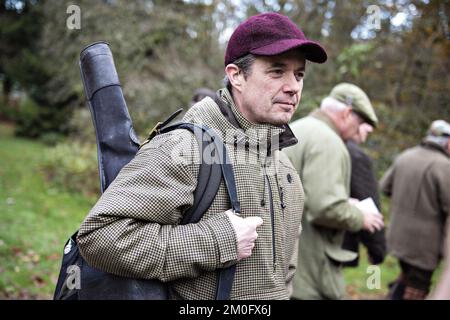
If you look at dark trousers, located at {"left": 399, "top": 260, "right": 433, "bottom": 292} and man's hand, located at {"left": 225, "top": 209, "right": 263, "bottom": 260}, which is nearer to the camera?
man's hand, located at {"left": 225, "top": 209, "right": 263, "bottom": 260}

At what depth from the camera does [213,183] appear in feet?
6.58

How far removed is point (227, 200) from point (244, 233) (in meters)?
0.17

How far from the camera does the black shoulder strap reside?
1989mm

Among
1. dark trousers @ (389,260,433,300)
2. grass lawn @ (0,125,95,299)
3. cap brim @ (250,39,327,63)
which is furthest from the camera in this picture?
dark trousers @ (389,260,433,300)

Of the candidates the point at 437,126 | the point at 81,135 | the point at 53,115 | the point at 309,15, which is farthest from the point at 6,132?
the point at 437,126

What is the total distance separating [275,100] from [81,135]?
425 inches

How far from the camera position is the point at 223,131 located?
7.17 feet

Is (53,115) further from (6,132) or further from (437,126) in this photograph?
(437,126)

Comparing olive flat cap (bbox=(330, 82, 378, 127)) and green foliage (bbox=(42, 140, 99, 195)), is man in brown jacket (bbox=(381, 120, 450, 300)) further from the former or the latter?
green foliage (bbox=(42, 140, 99, 195))

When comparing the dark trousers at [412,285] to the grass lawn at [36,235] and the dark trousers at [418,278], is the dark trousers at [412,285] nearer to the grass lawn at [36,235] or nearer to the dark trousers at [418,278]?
the dark trousers at [418,278]

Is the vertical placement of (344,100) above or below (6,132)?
above

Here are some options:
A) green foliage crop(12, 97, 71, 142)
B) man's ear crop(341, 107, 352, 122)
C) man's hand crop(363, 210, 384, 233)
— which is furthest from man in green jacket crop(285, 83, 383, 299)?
green foliage crop(12, 97, 71, 142)

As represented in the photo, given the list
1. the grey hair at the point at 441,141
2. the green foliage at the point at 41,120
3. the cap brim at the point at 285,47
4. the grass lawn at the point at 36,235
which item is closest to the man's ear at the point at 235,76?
the cap brim at the point at 285,47

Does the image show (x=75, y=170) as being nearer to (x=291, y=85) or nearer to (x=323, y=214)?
(x=323, y=214)
